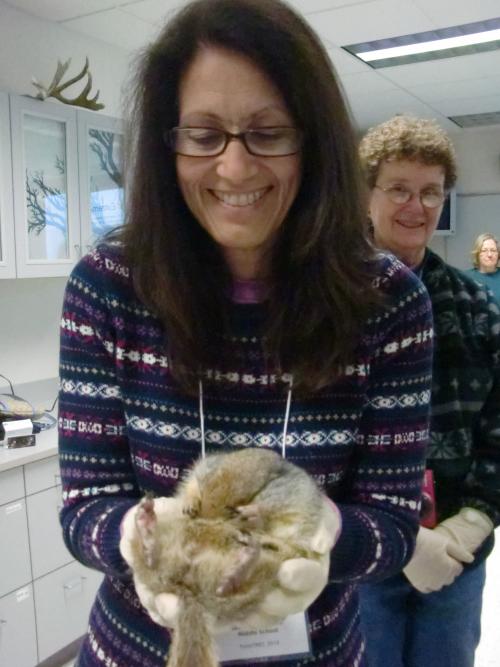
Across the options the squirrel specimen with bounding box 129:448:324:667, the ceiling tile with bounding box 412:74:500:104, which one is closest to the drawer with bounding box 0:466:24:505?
the squirrel specimen with bounding box 129:448:324:667

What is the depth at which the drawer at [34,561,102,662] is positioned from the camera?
262cm

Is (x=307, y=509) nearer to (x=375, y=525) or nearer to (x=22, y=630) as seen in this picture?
(x=375, y=525)

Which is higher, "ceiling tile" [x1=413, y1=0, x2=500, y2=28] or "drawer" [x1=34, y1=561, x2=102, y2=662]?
"ceiling tile" [x1=413, y1=0, x2=500, y2=28]

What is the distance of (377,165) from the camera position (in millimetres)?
1706

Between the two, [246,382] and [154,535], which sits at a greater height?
[246,382]

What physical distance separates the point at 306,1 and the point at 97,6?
1071mm

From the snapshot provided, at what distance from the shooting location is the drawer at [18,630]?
2.46 meters

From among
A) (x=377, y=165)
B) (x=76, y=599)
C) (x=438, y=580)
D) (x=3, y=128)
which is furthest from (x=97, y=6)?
(x=438, y=580)

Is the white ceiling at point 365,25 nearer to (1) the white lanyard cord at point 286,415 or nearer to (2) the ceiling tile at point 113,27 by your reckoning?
(2) the ceiling tile at point 113,27

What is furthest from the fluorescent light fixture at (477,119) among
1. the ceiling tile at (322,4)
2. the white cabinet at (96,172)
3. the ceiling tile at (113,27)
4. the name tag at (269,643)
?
the name tag at (269,643)

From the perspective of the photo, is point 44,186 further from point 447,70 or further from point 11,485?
point 447,70

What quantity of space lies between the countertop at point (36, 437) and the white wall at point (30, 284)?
0.17 feet

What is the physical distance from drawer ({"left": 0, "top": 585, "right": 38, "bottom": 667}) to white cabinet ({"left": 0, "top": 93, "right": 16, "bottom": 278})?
4.28 ft

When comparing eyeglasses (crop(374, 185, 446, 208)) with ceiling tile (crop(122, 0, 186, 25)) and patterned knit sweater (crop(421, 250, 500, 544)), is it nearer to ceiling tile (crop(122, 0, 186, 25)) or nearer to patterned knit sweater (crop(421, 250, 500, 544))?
patterned knit sweater (crop(421, 250, 500, 544))
